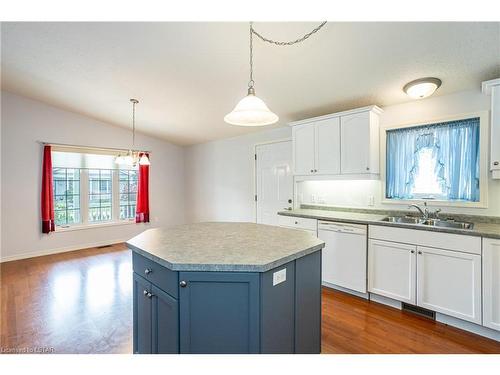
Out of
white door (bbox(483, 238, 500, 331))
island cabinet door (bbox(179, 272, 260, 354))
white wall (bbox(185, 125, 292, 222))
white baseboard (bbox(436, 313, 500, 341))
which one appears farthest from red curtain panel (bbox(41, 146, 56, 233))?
white door (bbox(483, 238, 500, 331))

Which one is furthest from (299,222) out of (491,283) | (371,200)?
(491,283)

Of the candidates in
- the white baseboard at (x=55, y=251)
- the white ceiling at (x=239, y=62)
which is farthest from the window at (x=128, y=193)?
the white ceiling at (x=239, y=62)

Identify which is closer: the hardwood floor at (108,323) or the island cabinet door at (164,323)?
the island cabinet door at (164,323)

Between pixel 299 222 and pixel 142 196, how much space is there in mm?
3773

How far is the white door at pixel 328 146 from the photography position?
3.00 meters

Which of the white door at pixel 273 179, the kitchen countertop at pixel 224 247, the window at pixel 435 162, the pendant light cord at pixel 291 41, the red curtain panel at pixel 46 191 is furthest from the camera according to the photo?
the red curtain panel at pixel 46 191

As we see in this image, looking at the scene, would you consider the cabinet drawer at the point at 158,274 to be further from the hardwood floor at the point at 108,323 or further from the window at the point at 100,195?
the window at the point at 100,195

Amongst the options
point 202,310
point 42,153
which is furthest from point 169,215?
point 202,310

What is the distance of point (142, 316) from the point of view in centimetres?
159

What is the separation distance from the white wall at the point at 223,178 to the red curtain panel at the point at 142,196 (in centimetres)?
105

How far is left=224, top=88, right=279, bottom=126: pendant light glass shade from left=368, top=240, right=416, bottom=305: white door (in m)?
1.84

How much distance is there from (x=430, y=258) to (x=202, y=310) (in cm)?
212

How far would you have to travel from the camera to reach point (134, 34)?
221 cm
